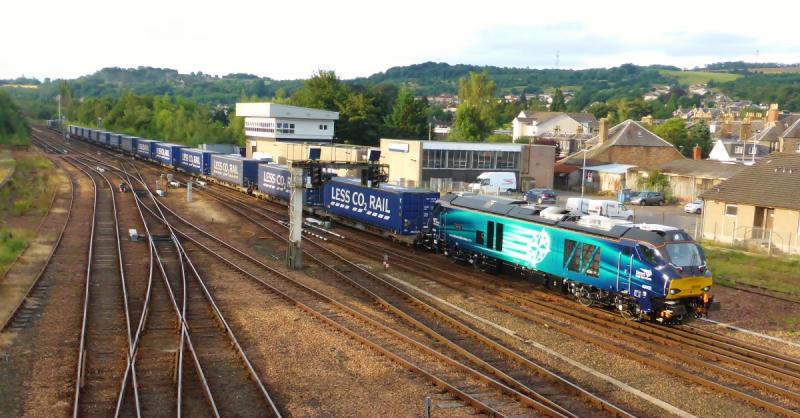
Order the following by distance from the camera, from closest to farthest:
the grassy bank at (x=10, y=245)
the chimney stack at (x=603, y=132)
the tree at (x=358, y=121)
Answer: the grassy bank at (x=10, y=245) < the chimney stack at (x=603, y=132) < the tree at (x=358, y=121)

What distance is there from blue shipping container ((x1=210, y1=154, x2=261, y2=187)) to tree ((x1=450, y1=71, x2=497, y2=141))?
38.8 meters

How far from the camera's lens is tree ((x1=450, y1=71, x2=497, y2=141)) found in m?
90.8

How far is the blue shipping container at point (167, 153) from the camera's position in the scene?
2838 inches

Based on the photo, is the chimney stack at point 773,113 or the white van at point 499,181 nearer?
the white van at point 499,181

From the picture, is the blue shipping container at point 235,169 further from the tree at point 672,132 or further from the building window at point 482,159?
the tree at point 672,132

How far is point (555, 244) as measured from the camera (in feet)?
72.7

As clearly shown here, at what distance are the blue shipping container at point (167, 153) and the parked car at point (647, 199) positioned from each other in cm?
4555

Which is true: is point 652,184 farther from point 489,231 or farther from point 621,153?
point 489,231

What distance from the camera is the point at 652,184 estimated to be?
196ft

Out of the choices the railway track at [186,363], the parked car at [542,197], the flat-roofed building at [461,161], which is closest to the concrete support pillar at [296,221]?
the railway track at [186,363]

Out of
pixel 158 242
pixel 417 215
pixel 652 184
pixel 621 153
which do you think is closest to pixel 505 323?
pixel 417 215

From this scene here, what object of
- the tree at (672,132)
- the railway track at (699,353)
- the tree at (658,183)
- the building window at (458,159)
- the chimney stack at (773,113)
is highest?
the chimney stack at (773,113)

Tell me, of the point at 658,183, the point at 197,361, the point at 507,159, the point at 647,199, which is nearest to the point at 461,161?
the point at 507,159

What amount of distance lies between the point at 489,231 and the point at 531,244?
263cm
